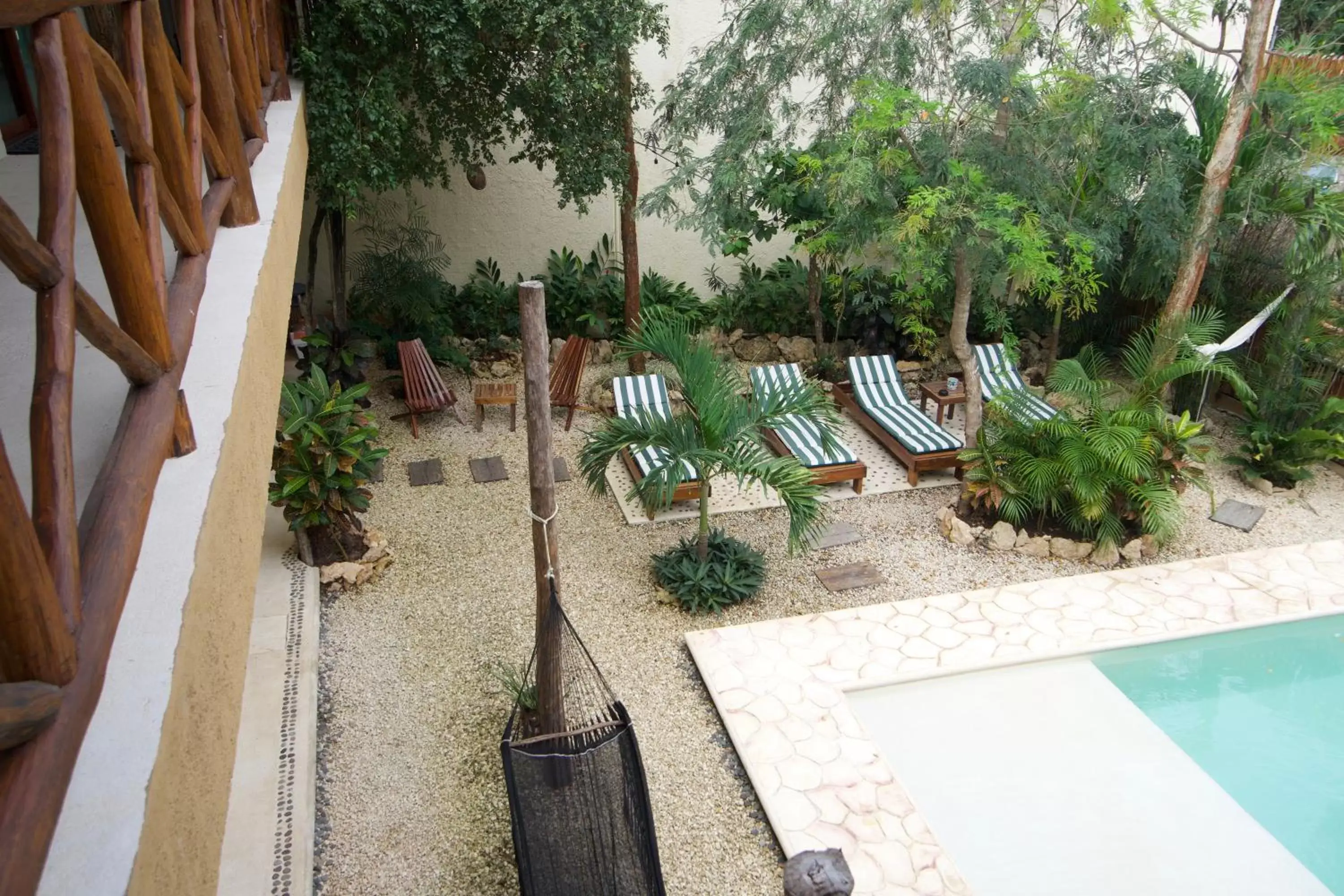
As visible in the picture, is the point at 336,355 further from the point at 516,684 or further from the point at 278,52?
the point at 516,684

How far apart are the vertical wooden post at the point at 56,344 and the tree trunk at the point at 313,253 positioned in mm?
7259

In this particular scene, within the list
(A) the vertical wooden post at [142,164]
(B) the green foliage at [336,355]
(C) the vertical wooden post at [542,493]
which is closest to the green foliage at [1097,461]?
(C) the vertical wooden post at [542,493]

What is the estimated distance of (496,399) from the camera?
27.8ft

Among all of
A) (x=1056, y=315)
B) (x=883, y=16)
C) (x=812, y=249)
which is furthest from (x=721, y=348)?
(x=883, y=16)

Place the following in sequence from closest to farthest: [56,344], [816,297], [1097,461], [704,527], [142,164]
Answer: [56,344]
[142,164]
[704,527]
[1097,461]
[816,297]

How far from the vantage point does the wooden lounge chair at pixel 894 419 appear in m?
7.84

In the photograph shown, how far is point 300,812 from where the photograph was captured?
14.3 feet

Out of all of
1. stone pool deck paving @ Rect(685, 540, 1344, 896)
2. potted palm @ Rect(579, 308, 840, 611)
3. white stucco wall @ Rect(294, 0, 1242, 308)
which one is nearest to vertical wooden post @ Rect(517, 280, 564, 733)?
stone pool deck paving @ Rect(685, 540, 1344, 896)

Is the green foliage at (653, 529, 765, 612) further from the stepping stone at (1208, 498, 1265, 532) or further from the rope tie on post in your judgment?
the stepping stone at (1208, 498, 1265, 532)

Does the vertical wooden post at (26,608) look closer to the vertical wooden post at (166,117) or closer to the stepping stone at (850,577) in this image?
the vertical wooden post at (166,117)

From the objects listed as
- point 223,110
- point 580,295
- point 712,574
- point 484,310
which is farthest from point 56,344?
point 580,295

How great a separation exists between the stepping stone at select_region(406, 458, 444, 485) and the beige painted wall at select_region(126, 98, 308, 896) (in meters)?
4.75

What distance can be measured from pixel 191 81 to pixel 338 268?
262 inches

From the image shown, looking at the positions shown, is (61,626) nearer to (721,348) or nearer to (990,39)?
(990,39)
